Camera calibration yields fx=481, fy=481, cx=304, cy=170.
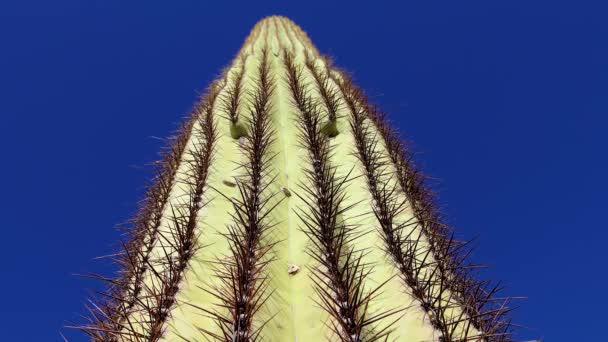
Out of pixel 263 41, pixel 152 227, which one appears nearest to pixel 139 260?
pixel 152 227

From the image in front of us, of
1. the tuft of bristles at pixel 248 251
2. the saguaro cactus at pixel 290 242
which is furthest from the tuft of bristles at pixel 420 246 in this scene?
the tuft of bristles at pixel 248 251

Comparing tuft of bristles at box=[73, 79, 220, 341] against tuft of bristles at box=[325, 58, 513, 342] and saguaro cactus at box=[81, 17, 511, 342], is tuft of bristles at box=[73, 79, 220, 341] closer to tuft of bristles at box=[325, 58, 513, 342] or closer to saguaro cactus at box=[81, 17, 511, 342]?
saguaro cactus at box=[81, 17, 511, 342]

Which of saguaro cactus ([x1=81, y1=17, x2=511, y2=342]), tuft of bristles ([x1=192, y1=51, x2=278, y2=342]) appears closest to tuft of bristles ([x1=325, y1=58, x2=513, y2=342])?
saguaro cactus ([x1=81, y1=17, x2=511, y2=342])

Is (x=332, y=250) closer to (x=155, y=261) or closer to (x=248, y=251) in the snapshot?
(x=248, y=251)

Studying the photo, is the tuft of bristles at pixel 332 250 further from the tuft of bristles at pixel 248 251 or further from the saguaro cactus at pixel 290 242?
the tuft of bristles at pixel 248 251

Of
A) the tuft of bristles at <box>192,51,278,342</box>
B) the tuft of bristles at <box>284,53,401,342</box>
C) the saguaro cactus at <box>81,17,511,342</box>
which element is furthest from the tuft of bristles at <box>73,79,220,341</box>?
the tuft of bristles at <box>284,53,401,342</box>

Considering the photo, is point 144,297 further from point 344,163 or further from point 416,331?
point 344,163

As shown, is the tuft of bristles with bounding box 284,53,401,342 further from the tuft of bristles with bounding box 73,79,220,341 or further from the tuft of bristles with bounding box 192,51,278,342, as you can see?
the tuft of bristles with bounding box 73,79,220,341
